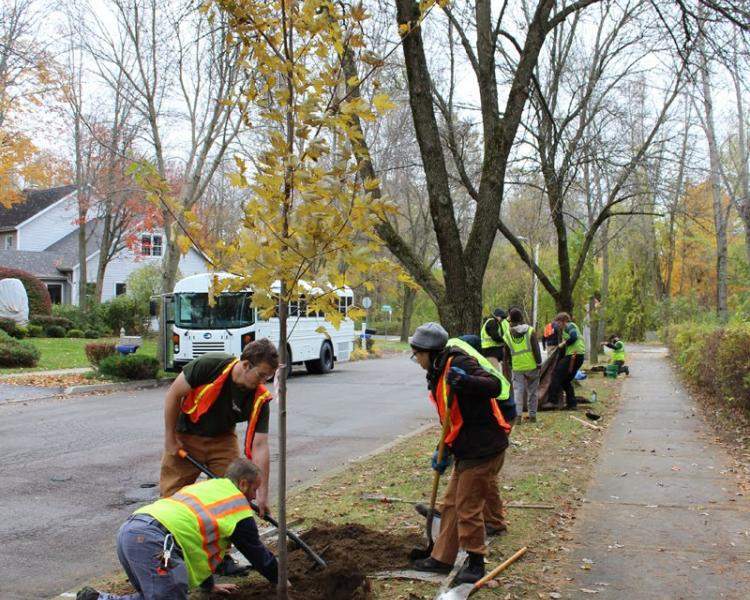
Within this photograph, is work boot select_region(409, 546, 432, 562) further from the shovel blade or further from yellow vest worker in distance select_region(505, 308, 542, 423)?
yellow vest worker in distance select_region(505, 308, 542, 423)

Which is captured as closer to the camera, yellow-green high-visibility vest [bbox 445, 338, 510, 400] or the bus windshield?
yellow-green high-visibility vest [bbox 445, 338, 510, 400]

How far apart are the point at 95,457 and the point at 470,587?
20.8ft

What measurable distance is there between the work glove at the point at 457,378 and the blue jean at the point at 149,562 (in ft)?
6.09

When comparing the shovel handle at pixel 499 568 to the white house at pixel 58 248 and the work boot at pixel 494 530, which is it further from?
the white house at pixel 58 248

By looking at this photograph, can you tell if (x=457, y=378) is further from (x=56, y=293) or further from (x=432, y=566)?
(x=56, y=293)

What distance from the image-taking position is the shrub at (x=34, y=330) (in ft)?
103

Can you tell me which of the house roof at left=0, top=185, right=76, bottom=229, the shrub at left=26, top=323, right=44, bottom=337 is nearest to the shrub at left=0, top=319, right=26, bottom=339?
the shrub at left=26, top=323, right=44, bottom=337

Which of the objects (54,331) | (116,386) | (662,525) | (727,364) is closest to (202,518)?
(662,525)

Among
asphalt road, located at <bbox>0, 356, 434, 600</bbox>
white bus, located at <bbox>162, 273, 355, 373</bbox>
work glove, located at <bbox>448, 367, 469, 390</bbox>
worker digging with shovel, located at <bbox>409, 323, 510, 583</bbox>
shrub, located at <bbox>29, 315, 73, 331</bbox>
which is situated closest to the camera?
work glove, located at <bbox>448, 367, 469, 390</bbox>

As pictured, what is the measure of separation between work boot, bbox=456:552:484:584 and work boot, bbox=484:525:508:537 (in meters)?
1.00

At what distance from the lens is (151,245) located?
43.0 m

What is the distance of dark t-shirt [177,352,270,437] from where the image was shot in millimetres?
4816

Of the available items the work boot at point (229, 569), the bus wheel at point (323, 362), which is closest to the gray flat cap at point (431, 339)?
the work boot at point (229, 569)

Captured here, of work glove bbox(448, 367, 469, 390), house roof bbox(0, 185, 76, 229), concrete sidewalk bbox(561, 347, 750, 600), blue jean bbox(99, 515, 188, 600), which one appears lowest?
concrete sidewalk bbox(561, 347, 750, 600)
